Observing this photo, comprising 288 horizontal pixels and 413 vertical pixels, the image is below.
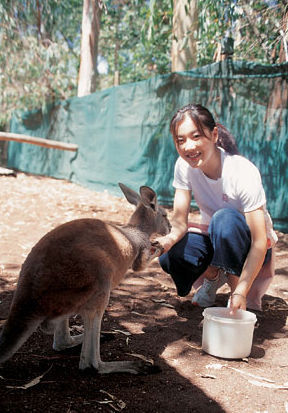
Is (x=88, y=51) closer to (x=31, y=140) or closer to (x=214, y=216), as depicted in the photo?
(x=31, y=140)

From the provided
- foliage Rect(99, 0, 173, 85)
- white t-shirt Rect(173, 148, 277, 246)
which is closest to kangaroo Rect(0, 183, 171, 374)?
white t-shirt Rect(173, 148, 277, 246)

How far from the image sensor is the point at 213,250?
8.61ft

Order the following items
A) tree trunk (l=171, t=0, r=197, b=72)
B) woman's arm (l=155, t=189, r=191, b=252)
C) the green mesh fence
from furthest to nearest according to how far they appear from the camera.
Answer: tree trunk (l=171, t=0, r=197, b=72)
the green mesh fence
woman's arm (l=155, t=189, r=191, b=252)

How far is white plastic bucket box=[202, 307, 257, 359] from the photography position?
6.85 feet

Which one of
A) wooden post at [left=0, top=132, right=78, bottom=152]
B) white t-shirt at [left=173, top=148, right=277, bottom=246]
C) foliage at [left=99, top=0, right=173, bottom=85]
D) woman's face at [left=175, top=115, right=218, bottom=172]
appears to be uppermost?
foliage at [left=99, top=0, right=173, bottom=85]

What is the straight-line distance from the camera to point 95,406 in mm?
1627

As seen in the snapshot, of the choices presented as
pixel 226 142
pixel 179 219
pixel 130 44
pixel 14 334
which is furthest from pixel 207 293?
pixel 130 44

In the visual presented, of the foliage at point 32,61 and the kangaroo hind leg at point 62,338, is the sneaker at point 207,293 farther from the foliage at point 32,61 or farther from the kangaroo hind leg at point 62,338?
the foliage at point 32,61

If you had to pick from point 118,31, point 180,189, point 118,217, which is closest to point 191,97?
point 118,217

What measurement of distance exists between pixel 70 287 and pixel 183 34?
219 inches

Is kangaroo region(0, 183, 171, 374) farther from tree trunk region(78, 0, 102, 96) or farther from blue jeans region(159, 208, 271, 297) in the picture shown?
tree trunk region(78, 0, 102, 96)

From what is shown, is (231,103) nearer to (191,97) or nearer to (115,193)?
(191,97)

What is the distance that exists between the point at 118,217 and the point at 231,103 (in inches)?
74.5

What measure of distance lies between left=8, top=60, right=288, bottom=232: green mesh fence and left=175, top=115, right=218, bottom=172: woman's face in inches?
99.7
